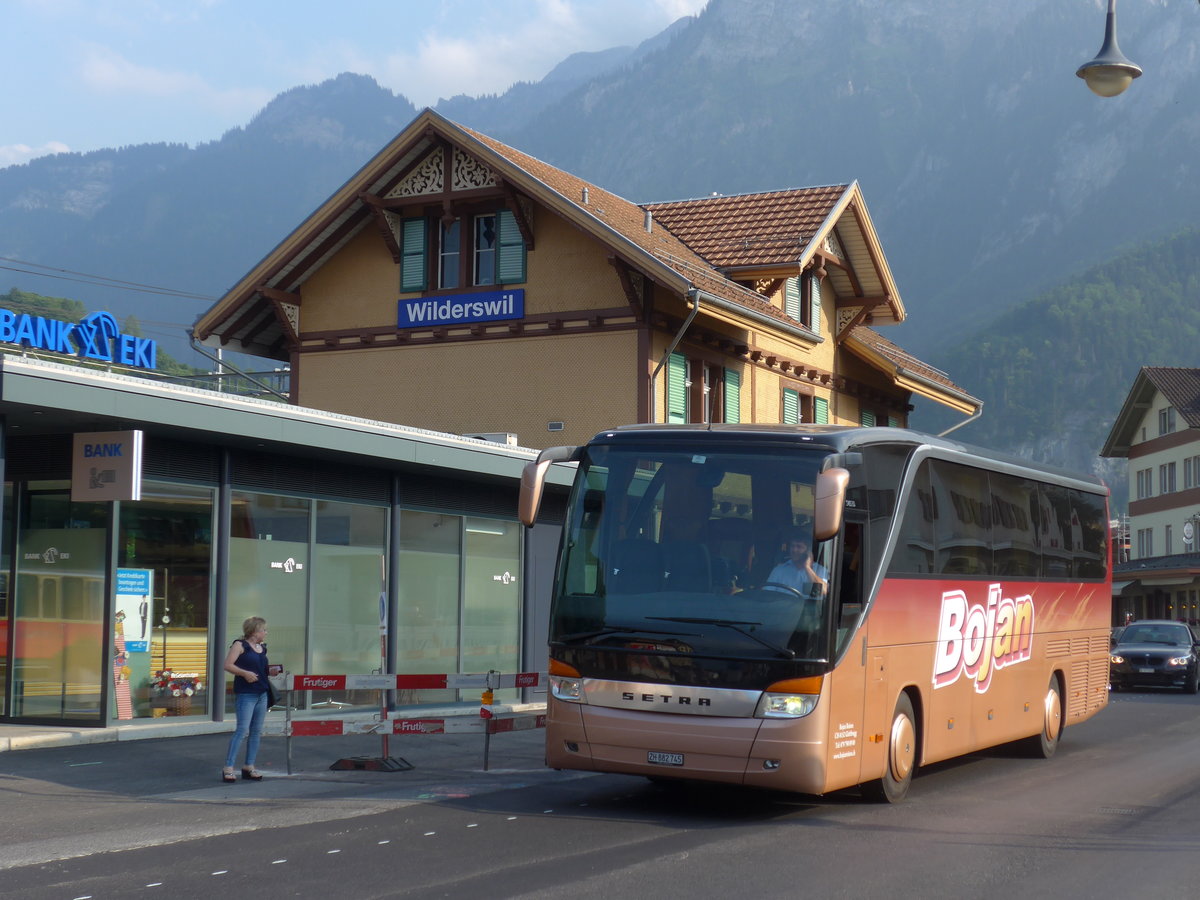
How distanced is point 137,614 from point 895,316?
2289 cm

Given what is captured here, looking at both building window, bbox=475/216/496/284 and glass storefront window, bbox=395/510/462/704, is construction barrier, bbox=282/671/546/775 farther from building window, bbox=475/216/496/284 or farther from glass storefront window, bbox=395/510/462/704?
building window, bbox=475/216/496/284

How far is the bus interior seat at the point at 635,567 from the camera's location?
12.0 metres

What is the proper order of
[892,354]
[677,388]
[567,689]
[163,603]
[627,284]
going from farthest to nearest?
1. [892,354]
2. [677,388]
3. [627,284]
4. [163,603]
5. [567,689]

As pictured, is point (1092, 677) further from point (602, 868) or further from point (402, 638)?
point (602, 868)

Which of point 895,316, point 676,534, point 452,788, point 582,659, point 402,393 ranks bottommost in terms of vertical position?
point 452,788

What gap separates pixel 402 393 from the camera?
1196 inches

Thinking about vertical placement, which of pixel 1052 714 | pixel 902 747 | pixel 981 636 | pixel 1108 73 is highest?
pixel 1108 73

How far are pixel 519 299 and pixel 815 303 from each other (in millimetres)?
8145

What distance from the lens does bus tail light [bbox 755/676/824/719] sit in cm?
1142

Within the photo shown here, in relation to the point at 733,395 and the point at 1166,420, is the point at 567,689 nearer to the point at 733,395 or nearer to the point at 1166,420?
the point at 733,395

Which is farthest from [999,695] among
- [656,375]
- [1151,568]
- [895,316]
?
[1151,568]

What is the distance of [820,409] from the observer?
35.7 m

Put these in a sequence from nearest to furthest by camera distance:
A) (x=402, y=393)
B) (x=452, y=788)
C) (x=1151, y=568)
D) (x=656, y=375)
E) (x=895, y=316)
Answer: (x=452, y=788) → (x=656, y=375) → (x=402, y=393) → (x=895, y=316) → (x=1151, y=568)

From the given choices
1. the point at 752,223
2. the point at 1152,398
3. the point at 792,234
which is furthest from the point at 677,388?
the point at 1152,398
